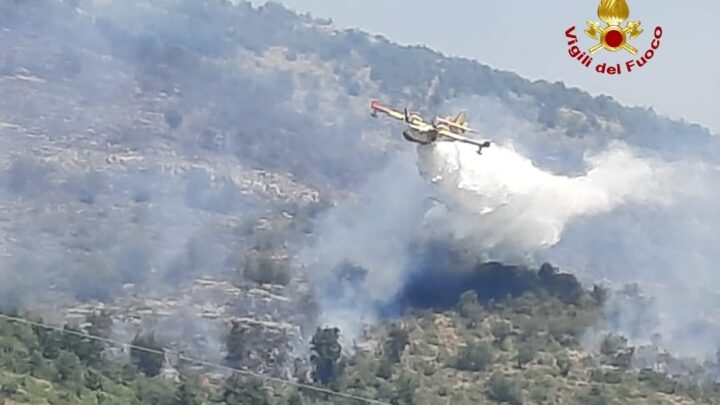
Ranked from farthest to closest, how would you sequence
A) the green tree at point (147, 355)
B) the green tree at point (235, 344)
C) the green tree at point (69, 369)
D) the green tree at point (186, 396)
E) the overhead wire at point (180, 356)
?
the green tree at point (235, 344) → the overhead wire at point (180, 356) → the green tree at point (147, 355) → the green tree at point (69, 369) → the green tree at point (186, 396)

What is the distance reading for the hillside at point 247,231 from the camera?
6944 cm

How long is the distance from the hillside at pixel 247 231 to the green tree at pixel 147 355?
36 cm

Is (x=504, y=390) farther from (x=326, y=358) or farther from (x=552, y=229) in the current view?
(x=552, y=229)

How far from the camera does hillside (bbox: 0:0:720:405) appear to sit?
69438 mm

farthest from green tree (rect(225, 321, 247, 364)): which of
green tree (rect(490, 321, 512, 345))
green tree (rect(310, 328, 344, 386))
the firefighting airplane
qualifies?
the firefighting airplane

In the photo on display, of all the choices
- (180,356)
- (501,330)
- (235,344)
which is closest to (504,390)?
(501,330)

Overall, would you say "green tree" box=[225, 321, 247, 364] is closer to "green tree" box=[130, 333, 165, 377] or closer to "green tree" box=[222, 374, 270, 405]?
"green tree" box=[130, 333, 165, 377]

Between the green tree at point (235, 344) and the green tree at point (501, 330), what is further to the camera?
the green tree at point (501, 330)

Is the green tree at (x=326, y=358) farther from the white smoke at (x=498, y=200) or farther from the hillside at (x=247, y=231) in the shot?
the white smoke at (x=498, y=200)

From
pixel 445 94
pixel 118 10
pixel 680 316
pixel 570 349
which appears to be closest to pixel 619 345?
pixel 570 349

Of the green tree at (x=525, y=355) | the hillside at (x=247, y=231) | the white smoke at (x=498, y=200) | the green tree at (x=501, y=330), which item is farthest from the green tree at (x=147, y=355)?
the green tree at (x=525, y=355)

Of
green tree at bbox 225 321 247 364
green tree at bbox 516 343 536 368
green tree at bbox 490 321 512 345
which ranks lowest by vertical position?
green tree at bbox 225 321 247 364

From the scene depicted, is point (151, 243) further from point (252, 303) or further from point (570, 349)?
point (570, 349)

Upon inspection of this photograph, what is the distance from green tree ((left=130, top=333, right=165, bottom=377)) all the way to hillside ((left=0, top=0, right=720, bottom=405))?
363 millimetres
